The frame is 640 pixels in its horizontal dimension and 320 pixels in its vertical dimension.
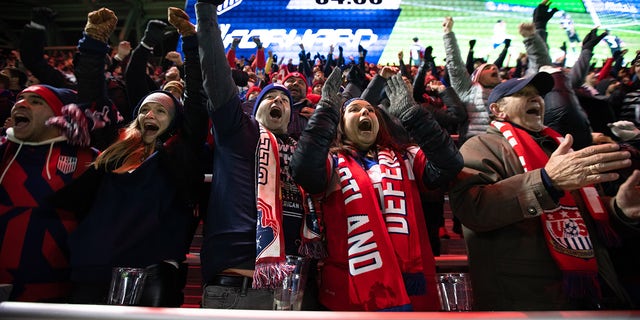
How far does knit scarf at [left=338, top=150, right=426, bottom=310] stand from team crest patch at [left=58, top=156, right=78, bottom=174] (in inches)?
49.5

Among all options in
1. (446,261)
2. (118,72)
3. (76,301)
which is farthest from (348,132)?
(118,72)

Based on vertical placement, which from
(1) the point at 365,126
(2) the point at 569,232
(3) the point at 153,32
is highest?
(3) the point at 153,32

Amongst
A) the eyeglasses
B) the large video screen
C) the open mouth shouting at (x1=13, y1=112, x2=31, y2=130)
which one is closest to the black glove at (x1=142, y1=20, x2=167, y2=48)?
the open mouth shouting at (x1=13, y1=112, x2=31, y2=130)

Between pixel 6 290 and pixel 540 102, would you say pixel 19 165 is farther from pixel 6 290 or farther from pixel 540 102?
pixel 540 102

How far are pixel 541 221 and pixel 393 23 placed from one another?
1017 centimetres

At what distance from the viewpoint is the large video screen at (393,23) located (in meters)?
10.6

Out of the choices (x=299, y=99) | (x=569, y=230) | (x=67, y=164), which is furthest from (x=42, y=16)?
(x=569, y=230)

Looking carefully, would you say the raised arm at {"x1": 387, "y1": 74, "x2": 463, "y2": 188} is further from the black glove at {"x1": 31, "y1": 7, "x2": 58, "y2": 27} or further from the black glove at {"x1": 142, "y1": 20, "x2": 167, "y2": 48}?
the black glove at {"x1": 31, "y1": 7, "x2": 58, "y2": 27}

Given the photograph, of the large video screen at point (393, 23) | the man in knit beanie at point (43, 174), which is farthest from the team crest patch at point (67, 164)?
the large video screen at point (393, 23)

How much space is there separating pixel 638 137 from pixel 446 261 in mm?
1243

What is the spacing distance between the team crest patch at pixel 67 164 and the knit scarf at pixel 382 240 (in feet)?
4.12

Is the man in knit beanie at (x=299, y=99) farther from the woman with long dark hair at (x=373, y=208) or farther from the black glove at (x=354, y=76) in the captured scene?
the woman with long dark hair at (x=373, y=208)

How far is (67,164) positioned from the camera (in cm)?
188

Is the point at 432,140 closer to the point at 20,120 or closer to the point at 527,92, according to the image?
the point at 527,92
